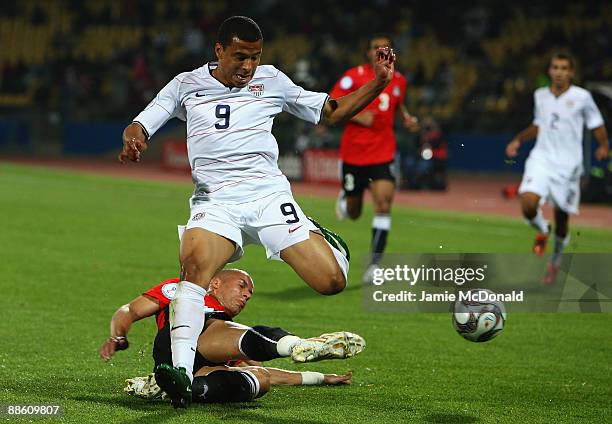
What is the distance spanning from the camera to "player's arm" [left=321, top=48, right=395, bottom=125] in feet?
21.6

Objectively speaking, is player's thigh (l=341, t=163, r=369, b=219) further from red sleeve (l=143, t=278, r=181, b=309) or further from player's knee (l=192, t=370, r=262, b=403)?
player's knee (l=192, t=370, r=262, b=403)

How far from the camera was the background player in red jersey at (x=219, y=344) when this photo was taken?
627 centimetres

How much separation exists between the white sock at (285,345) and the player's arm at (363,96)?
141 centimetres

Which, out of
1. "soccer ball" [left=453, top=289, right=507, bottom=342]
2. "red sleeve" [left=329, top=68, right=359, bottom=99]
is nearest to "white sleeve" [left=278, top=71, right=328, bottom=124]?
"soccer ball" [left=453, top=289, right=507, bottom=342]

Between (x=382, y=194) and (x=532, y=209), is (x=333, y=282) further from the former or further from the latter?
(x=532, y=209)

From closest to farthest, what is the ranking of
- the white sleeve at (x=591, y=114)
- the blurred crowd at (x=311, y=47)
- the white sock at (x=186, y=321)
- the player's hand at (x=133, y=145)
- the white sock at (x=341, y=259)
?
the white sock at (x=186, y=321)
the player's hand at (x=133, y=145)
the white sock at (x=341, y=259)
the white sleeve at (x=591, y=114)
the blurred crowd at (x=311, y=47)

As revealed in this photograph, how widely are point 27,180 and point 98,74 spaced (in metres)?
12.8

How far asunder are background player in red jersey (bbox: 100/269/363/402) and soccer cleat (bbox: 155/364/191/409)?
0.48 meters

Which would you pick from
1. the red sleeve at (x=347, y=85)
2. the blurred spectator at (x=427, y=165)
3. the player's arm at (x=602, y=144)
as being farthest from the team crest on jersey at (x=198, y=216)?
the blurred spectator at (x=427, y=165)

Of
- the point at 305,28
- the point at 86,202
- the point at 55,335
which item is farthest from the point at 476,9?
the point at 55,335

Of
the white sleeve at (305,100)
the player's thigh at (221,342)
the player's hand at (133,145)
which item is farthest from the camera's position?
the white sleeve at (305,100)

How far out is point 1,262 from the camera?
1245 cm

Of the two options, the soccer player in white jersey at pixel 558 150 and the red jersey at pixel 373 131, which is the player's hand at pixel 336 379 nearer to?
the red jersey at pixel 373 131

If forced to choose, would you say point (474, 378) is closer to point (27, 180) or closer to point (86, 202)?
point (86, 202)
